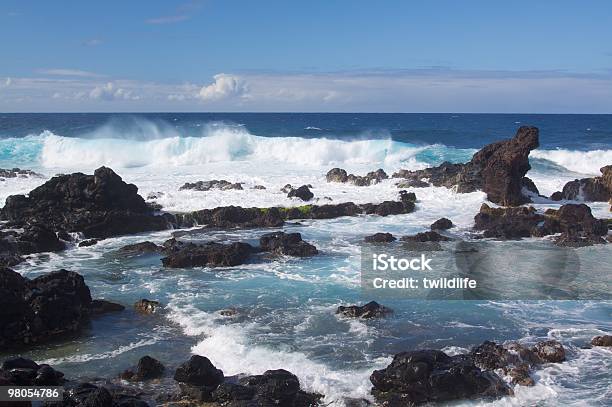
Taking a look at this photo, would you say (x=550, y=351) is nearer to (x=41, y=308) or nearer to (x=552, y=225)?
(x=41, y=308)

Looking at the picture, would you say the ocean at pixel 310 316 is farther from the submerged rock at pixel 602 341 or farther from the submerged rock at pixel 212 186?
the submerged rock at pixel 212 186

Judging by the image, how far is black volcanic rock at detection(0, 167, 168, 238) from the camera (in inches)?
894

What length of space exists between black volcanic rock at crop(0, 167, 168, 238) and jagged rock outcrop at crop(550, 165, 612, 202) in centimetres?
1724

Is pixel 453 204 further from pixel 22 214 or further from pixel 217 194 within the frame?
pixel 22 214

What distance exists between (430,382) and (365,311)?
3910 mm

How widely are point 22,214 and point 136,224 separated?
421 cm

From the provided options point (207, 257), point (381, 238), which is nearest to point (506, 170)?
point (381, 238)

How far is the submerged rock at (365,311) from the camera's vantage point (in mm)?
13492

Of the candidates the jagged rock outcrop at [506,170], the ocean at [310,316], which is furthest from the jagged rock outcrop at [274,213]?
the jagged rock outcrop at [506,170]

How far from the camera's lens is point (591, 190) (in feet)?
90.9

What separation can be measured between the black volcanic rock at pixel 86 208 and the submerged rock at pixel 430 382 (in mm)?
15201

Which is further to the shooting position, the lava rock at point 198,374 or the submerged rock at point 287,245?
the submerged rock at point 287,245

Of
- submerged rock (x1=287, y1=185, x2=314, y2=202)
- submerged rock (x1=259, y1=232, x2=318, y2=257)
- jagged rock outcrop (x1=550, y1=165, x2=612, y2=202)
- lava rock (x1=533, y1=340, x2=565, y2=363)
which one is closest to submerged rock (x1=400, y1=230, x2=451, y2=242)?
submerged rock (x1=259, y1=232, x2=318, y2=257)

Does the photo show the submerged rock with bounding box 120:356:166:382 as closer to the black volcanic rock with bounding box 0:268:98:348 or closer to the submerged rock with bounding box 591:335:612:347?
the black volcanic rock with bounding box 0:268:98:348
